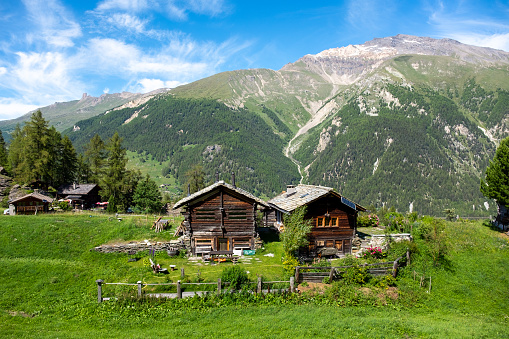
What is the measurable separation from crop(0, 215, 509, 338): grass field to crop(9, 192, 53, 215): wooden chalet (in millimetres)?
14252

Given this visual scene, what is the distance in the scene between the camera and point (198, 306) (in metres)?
19.8

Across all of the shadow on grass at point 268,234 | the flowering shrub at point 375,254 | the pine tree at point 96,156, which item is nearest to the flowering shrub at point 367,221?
the shadow on grass at point 268,234

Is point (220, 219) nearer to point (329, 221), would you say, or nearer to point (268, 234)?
point (268, 234)

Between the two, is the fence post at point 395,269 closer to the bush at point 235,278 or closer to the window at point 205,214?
the bush at point 235,278

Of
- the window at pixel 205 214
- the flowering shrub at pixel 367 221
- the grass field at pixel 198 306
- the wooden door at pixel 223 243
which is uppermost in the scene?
the window at pixel 205 214

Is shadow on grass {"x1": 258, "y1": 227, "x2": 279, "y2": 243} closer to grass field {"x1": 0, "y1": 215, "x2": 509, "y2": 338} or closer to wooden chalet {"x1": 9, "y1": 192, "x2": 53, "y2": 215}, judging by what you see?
grass field {"x1": 0, "y1": 215, "x2": 509, "y2": 338}

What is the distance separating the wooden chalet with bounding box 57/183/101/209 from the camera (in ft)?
198

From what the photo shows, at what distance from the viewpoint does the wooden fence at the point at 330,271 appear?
23.7m

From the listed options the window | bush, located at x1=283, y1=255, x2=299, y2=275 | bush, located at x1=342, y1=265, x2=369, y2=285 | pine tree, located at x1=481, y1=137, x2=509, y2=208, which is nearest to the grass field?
bush, located at x1=283, y1=255, x2=299, y2=275

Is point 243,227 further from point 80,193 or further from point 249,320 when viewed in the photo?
point 80,193

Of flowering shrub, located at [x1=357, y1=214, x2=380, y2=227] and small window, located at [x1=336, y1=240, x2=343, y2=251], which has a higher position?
flowering shrub, located at [x1=357, y1=214, x2=380, y2=227]

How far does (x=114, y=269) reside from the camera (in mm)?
25609


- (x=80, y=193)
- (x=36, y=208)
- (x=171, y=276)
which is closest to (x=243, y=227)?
(x=171, y=276)

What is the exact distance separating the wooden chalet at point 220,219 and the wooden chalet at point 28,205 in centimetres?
2672
